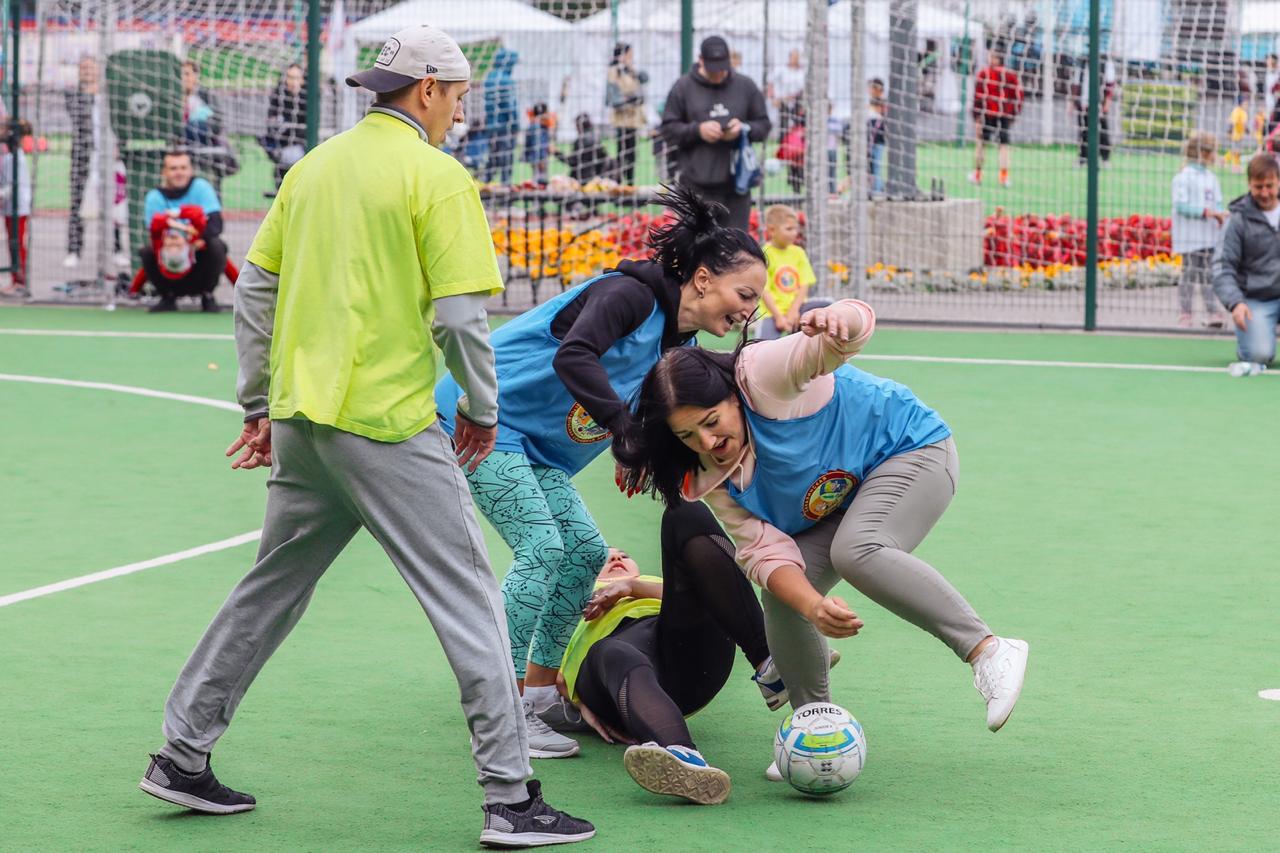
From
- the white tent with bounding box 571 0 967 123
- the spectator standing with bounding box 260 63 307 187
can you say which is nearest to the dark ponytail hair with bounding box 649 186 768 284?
the white tent with bounding box 571 0 967 123

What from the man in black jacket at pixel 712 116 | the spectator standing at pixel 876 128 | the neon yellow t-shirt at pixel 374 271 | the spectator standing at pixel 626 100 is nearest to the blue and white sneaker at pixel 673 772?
the neon yellow t-shirt at pixel 374 271

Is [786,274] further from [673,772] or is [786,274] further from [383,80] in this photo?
[383,80]

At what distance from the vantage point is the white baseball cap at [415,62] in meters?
4.26

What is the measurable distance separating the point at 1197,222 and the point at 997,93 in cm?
221

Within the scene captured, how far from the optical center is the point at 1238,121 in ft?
52.3

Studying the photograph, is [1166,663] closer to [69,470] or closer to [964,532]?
[964,532]

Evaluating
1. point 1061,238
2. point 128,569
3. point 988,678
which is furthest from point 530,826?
point 1061,238

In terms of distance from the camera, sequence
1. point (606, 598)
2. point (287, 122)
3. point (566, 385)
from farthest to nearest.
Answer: point (287, 122) < point (606, 598) < point (566, 385)

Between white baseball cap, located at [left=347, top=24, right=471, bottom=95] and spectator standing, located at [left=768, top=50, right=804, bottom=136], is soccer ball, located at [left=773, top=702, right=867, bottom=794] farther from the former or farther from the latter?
spectator standing, located at [left=768, top=50, right=804, bottom=136]

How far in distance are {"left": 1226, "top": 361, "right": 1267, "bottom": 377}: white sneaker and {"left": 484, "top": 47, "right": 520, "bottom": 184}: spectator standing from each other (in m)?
7.04

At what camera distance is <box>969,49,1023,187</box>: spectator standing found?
1556cm

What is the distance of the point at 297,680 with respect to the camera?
223 inches

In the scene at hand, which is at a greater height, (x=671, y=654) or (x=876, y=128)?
(x=876, y=128)

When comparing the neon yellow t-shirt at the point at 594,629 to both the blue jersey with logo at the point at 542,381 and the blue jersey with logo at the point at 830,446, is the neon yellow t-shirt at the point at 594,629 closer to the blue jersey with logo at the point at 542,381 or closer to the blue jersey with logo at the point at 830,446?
the blue jersey with logo at the point at 542,381
